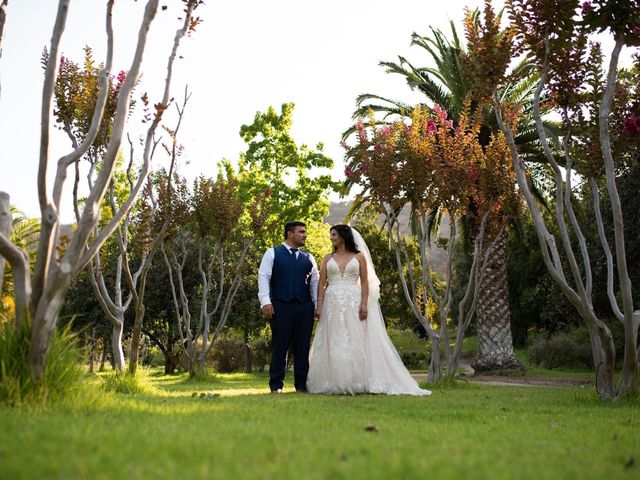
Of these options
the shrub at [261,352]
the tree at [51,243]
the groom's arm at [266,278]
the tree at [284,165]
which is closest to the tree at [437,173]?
the groom's arm at [266,278]

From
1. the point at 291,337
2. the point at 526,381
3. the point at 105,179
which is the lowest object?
the point at 526,381

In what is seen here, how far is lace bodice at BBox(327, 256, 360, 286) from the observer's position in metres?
10.7

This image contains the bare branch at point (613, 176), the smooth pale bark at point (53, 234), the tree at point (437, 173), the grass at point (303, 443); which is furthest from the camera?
the tree at point (437, 173)

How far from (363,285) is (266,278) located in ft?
5.02

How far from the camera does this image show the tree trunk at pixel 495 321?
21.9m

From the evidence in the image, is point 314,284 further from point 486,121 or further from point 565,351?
point 565,351

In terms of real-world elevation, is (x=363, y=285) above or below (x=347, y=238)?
below

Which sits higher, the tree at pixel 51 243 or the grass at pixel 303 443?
the tree at pixel 51 243

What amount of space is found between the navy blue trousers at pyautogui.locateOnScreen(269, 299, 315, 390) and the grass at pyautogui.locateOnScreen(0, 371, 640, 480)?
12.7 ft

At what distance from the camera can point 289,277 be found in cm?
1073

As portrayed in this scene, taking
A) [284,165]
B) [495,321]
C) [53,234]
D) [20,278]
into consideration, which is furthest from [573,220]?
[284,165]

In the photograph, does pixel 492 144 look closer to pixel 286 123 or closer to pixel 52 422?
pixel 52 422

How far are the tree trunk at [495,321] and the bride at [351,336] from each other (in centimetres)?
1197

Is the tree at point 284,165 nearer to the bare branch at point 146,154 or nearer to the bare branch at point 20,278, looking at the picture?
the bare branch at point 146,154
